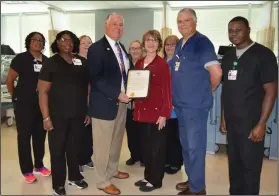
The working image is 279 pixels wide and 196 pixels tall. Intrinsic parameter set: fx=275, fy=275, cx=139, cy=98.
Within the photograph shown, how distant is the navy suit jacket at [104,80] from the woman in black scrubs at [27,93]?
69 centimetres

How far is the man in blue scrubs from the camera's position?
7.36 feet

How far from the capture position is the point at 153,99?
245 centimetres

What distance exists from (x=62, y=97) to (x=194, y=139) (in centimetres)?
121

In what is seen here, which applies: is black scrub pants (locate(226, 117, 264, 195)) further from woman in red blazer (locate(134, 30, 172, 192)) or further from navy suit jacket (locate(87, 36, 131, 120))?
navy suit jacket (locate(87, 36, 131, 120))

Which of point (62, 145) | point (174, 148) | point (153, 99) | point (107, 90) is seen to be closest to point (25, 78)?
point (62, 145)

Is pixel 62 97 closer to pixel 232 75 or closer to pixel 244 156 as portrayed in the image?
pixel 232 75

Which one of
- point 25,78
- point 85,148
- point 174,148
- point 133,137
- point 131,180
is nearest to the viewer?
point 25,78

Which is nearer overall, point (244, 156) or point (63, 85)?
→ point (244, 156)

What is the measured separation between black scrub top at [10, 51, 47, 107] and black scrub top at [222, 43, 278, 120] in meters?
1.86

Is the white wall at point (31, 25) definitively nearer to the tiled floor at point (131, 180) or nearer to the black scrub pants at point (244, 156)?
the tiled floor at point (131, 180)

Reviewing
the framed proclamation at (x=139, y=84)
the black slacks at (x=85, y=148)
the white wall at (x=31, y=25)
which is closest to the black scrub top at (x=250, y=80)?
the framed proclamation at (x=139, y=84)

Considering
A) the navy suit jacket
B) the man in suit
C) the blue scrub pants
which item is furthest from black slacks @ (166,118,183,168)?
the navy suit jacket

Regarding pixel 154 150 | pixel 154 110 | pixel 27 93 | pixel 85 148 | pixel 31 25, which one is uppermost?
pixel 31 25

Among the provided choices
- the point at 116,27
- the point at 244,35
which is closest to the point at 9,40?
the point at 116,27
